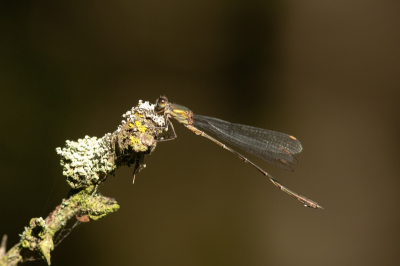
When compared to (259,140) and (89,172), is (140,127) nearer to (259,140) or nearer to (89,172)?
(89,172)

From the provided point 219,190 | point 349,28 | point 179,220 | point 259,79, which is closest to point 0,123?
point 179,220

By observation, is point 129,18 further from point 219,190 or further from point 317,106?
point 317,106

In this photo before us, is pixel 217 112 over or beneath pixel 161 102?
over

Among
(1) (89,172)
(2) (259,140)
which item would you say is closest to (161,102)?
(2) (259,140)

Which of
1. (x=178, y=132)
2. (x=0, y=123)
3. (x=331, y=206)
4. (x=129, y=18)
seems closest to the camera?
(x=0, y=123)

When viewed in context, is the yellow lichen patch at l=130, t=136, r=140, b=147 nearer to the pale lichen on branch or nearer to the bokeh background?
the pale lichen on branch

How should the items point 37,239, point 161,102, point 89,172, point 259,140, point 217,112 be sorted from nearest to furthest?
1. point 37,239
2. point 89,172
3. point 161,102
4. point 259,140
5. point 217,112
